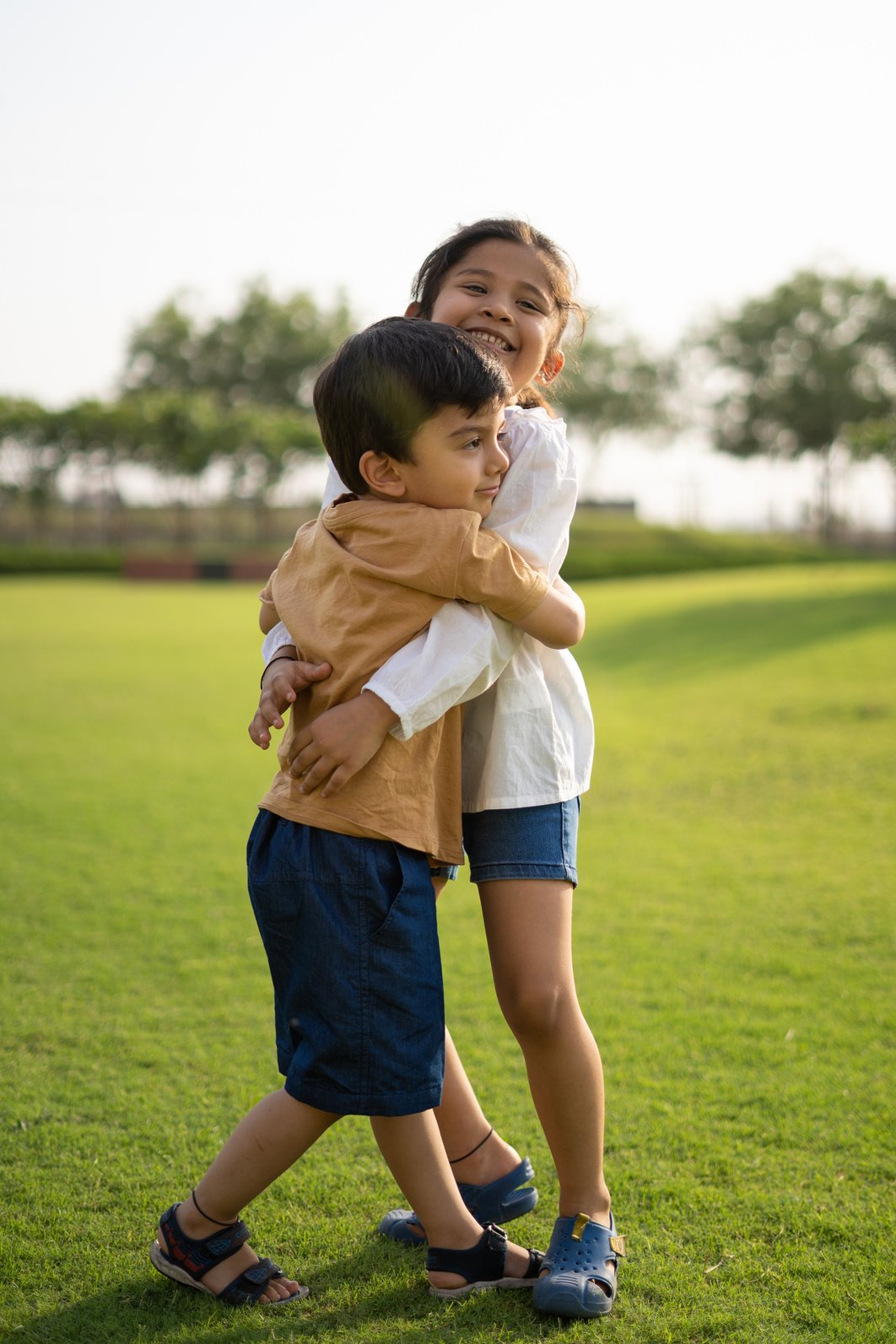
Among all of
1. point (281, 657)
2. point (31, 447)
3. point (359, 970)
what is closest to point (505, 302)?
point (281, 657)

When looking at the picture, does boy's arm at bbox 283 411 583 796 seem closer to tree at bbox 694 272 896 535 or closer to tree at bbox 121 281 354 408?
tree at bbox 694 272 896 535

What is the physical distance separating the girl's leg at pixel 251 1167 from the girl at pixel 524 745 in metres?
0.38

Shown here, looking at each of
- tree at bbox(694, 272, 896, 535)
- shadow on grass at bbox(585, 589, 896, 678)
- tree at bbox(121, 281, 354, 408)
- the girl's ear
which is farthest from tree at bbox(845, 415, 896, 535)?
tree at bbox(121, 281, 354, 408)

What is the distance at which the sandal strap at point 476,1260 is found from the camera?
206 centimetres

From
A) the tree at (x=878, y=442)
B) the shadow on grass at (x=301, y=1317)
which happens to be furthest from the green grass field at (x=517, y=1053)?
the tree at (x=878, y=442)

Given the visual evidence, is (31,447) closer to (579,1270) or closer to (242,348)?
(242,348)

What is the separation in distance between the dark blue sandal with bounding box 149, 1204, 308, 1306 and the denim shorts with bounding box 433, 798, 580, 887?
75cm

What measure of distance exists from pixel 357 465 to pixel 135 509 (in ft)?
142

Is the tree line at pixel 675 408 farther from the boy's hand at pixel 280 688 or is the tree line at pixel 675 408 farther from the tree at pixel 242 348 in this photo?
the boy's hand at pixel 280 688

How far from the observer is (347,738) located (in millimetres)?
1924

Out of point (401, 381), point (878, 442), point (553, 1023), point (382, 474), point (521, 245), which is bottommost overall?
point (553, 1023)

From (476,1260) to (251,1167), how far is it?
0.41 meters

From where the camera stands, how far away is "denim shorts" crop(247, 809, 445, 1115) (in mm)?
1944

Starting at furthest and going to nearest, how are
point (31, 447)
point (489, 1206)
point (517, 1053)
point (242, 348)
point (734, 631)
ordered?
point (242, 348) → point (31, 447) → point (734, 631) → point (517, 1053) → point (489, 1206)
